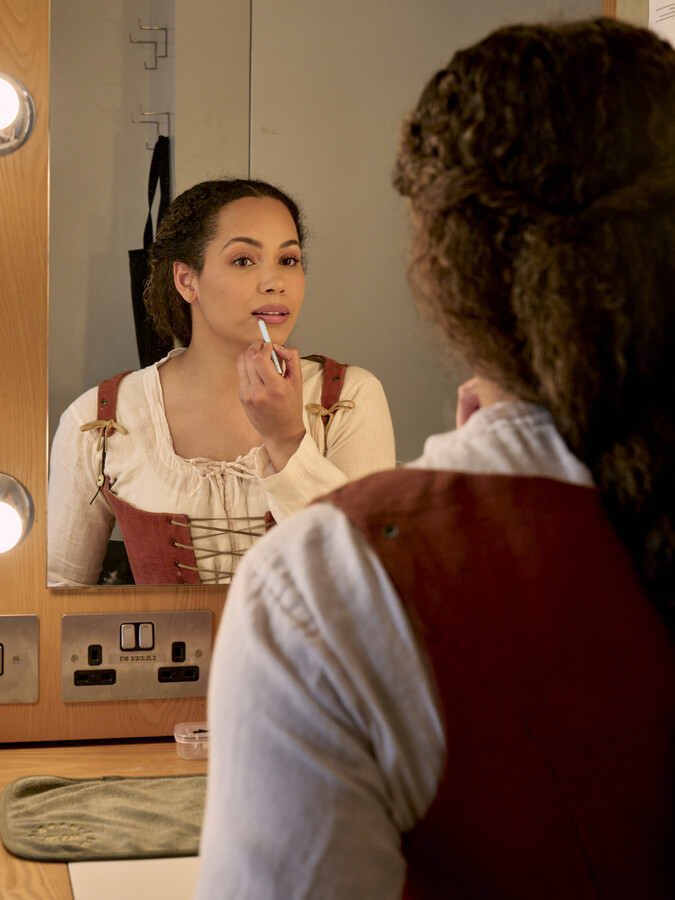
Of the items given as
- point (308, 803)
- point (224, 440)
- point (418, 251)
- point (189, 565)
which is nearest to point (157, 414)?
point (224, 440)

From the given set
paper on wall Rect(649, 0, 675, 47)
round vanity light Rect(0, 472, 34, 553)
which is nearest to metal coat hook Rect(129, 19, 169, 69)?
round vanity light Rect(0, 472, 34, 553)

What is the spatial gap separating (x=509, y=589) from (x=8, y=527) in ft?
2.93

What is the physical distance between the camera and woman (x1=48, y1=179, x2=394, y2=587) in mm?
1197

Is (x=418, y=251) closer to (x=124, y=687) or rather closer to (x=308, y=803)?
(x=308, y=803)

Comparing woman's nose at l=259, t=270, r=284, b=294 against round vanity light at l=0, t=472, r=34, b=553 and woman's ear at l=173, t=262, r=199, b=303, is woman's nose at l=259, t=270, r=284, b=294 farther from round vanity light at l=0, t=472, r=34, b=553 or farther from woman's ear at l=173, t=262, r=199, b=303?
round vanity light at l=0, t=472, r=34, b=553

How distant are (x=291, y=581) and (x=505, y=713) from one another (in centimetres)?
12

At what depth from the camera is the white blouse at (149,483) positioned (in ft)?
3.96

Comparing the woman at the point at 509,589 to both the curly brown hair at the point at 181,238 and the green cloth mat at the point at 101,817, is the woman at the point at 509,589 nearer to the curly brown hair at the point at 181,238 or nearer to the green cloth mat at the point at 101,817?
the green cloth mat at the point at 101,817

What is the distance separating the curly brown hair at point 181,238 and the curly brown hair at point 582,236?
2.38 feet

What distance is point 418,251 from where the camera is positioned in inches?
21.5

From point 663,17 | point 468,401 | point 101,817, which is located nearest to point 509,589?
point 468,401

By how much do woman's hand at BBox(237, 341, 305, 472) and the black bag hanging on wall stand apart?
0.12 m

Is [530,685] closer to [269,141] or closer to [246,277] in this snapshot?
[246,277]

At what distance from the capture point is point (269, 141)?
1.23m
